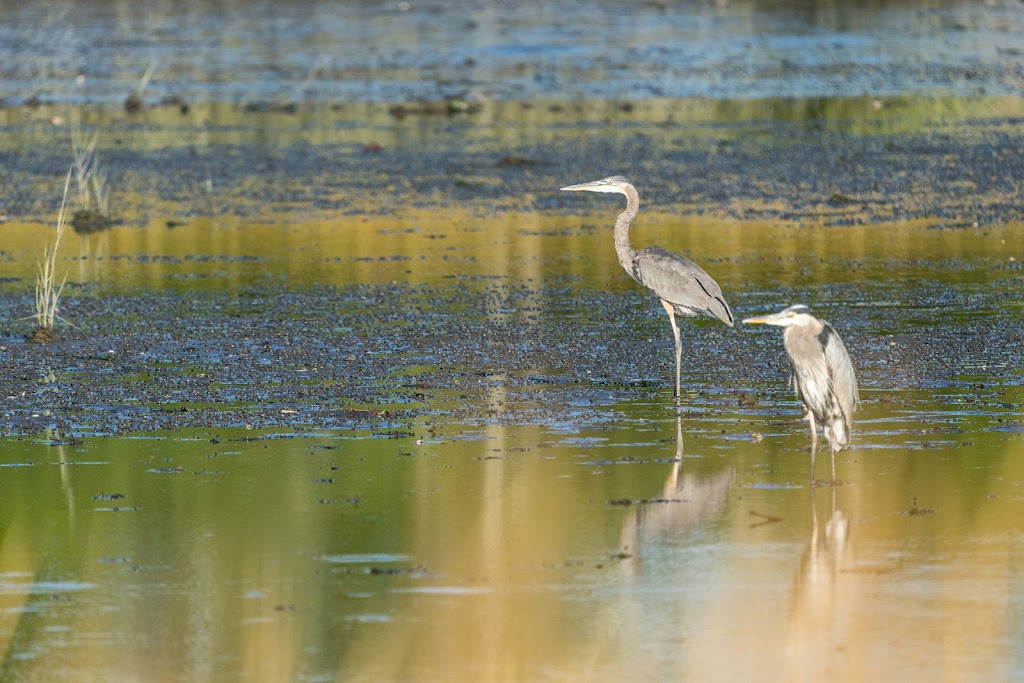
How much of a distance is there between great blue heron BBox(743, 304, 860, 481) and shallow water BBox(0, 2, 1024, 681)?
0.83ft

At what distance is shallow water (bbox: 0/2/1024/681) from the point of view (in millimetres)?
6602

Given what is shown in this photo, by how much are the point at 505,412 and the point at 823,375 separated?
218 cm

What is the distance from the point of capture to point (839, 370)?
8688 millimetres

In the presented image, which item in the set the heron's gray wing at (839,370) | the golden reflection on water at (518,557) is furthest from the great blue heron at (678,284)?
the heron's gray wing at (839,370)

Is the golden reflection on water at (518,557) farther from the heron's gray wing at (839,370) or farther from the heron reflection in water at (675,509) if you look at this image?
the heron's gray wing at (839,370)

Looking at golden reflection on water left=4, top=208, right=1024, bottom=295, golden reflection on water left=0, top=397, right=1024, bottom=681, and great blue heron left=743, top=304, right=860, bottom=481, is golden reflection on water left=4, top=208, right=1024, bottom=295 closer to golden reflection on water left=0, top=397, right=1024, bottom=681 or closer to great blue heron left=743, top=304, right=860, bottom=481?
great blue heron left=743, top=304, right=860, bottom=481

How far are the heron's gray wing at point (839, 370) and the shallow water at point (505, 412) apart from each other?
0.37 meters

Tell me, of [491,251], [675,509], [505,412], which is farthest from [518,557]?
[491,251]

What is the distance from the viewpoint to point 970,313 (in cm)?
1304

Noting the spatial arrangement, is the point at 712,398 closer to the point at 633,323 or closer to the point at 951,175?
the point at 633,323

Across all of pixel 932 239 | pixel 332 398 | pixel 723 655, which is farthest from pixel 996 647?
pixel 932 239

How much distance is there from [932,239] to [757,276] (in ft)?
8.55

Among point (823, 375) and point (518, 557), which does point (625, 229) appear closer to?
point (823, 375)

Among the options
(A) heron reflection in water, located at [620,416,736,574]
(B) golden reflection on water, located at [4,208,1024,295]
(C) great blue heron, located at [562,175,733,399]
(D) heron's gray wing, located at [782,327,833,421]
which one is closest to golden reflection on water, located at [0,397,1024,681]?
(A) heron reflection in water, located at [620,416,736,574]
